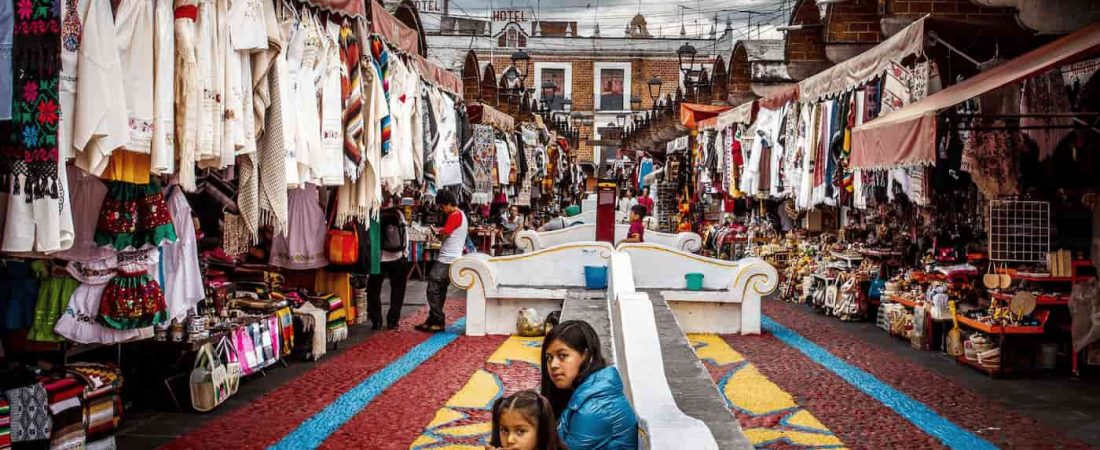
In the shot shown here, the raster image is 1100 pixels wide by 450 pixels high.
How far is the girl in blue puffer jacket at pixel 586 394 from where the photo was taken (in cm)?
394

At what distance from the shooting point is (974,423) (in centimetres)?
648

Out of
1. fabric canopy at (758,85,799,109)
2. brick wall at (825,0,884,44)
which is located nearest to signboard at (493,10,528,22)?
fabric canopy at (758,85,799,109)

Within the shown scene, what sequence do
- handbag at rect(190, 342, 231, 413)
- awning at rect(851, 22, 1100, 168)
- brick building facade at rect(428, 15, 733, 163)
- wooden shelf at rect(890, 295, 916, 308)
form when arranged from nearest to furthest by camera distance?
awning at rect(851, 22, 1100, 168) → handbag at rect(190, 342, 231, 413) → wooden shelf at rect(890, 295, 916, 308) → brick building facade at rect(428, 15, 733, 163)

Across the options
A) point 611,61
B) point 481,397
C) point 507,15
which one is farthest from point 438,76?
point 507,15

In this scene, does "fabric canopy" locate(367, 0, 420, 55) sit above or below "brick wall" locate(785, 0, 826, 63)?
below

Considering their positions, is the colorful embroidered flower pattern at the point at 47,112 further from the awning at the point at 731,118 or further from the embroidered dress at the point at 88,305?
the awning at the point at 731,118

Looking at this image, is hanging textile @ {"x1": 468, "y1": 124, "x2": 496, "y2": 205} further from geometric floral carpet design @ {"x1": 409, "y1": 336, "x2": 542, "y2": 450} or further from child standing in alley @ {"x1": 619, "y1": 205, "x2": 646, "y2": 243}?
geometric floral carpet design @ {"x1": 409, "y1": 336, "x2": 542, "y2": 450}

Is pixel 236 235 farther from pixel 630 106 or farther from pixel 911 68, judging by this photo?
pixel 630 106

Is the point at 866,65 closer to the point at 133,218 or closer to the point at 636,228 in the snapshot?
the point at 636,228

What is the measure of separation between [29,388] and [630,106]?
43.0m

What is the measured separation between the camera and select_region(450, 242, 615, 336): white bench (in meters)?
10.5

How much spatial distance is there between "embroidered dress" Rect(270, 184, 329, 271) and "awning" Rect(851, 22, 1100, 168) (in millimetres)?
4861

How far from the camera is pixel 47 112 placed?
3576 millimetres

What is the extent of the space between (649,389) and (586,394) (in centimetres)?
27
